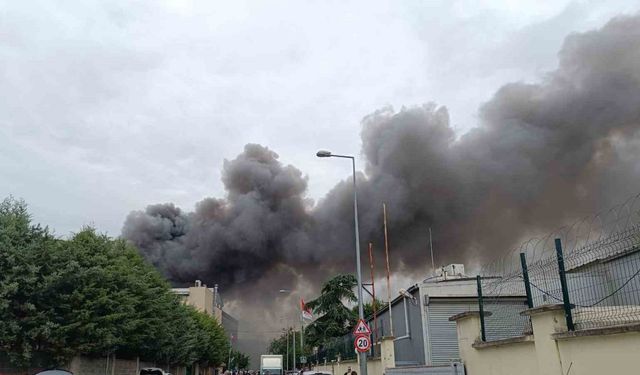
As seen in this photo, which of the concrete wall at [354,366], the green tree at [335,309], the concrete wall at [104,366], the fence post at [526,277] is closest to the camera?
the fence post at [526,277]

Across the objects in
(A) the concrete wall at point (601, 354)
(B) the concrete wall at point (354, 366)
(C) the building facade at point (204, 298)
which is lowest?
(B) the concrete wall at point (354, 366)

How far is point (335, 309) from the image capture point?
3778cm

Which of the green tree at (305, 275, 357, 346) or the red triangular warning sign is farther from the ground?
the green tree at (305, 275, 357, 346)

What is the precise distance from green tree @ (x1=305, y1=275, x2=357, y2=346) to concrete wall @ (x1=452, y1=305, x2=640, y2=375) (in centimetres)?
2900

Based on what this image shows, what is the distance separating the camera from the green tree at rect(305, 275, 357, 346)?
124 feet

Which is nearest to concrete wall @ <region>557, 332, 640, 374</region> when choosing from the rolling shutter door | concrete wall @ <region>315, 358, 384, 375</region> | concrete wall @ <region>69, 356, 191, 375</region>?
concrete wall @ <region>315, 358, 384, 375</region>

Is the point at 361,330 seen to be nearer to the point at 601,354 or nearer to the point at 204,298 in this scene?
the point at 601,354

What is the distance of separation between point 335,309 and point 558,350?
32.3 meters

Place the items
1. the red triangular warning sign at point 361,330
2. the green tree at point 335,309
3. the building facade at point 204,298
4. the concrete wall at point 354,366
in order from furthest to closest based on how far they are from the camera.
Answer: the building facade at point 204,298 → the green tree at point 335,309 → the concrete wall at point 354,366 → the red triangular warning sign at point 361,330

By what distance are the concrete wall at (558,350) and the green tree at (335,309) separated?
29001mm

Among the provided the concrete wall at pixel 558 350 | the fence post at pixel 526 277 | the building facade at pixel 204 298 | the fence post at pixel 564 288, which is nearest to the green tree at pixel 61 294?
the concrete wall at pixel 558 350

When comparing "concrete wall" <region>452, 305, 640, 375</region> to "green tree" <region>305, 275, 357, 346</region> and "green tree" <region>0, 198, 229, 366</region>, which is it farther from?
"green tree" <region>305, 275, 357, 346</region>

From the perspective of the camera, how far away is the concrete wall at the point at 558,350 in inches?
206

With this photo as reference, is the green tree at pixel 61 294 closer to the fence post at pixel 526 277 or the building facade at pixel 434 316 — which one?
the building facade at pixel 434 316
